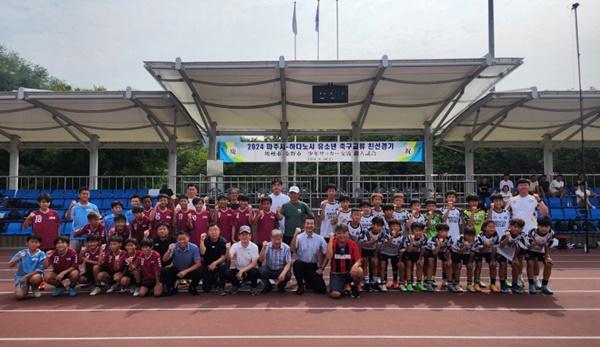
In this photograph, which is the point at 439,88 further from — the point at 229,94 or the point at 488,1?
the point at 488,1

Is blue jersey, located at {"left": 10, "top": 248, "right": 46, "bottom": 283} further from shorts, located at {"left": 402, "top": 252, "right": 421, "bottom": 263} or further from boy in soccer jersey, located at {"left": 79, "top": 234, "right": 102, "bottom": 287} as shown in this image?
shorts, located at {"left": 402, "top": 252, "right": 421, "bottom": 263}

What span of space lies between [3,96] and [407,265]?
13.1 metres

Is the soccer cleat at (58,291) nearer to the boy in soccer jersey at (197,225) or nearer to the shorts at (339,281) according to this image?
the boy in soccer jersey at (197,225)

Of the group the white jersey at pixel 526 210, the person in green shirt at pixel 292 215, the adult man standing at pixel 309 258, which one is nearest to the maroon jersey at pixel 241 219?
the person in green shirt at pixel 292 215

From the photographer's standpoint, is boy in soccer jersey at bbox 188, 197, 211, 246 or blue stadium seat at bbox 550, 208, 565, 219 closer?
boy in soccer jersey at bbox 188, 197, 211, 246

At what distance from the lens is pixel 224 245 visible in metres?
7.43

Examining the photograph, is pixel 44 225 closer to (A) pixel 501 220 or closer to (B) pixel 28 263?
(B) pixel 28 263

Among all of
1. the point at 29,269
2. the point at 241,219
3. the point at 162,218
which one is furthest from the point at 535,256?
the point at 29,269

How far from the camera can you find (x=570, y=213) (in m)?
13.7

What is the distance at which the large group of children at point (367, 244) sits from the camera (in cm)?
713

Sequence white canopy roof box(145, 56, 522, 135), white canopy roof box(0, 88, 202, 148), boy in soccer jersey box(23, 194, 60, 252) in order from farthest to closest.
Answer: white canopy roof box(0, 88, 202, 148) < white canopy roof box(145, 56, 522, 135) < boy in soccer jersey box(23, 194, 60, 252)

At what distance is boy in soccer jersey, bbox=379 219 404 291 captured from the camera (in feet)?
24.1

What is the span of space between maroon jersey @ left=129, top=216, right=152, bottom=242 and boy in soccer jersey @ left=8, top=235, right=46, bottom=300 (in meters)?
1.47

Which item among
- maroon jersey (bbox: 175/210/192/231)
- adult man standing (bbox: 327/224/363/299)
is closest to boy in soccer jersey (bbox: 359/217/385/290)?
adult man standing (bbox: 327/224/363/299)
